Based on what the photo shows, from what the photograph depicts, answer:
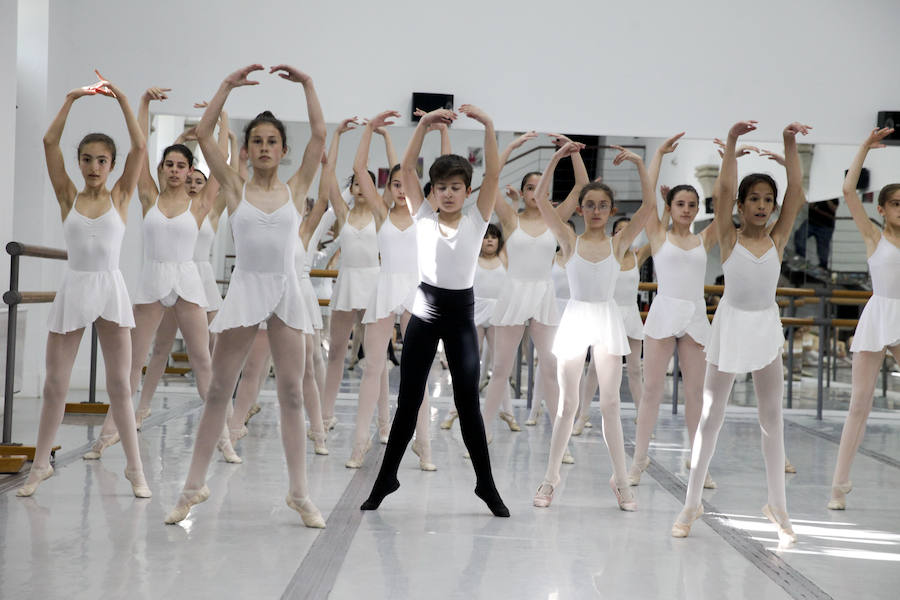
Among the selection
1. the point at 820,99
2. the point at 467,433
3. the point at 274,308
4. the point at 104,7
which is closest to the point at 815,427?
the point at 820,99

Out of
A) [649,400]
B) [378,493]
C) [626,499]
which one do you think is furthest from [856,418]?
[378,493]

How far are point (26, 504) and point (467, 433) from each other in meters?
1.94

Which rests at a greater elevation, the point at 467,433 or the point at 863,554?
the point at 467,433

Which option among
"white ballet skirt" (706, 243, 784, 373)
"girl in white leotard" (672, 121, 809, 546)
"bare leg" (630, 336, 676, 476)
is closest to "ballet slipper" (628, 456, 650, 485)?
"bare leg" (630, 336, 676, 476)

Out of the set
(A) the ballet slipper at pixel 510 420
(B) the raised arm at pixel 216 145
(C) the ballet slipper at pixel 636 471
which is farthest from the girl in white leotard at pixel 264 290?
(A) the ballet slipper at pixel 510 420

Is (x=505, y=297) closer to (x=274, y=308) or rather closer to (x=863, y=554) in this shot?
(x=274, y=308)

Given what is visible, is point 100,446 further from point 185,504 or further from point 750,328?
point 750,328

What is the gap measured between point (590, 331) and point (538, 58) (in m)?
4.63

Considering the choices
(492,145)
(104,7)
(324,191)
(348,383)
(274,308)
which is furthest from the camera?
(348,383)

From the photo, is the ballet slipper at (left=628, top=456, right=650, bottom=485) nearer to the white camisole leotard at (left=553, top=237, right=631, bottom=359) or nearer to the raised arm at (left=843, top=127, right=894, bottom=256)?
the white camisole leotard at (left=553, top=237, right=631, bottom=359)

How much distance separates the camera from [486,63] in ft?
26.7

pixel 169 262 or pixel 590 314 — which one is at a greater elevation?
→ pixel 169 262

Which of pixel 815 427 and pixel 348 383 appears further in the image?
pixel 348 383

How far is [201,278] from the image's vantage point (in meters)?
5.64
